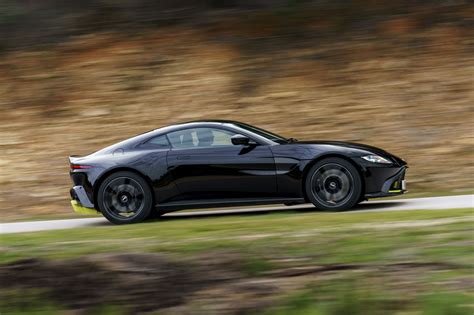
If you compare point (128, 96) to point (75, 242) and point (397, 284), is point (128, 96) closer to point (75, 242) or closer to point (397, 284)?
point (75, 242)

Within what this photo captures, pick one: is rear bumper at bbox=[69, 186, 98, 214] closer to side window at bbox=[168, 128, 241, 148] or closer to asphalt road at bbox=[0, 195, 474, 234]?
asphalt road at bbox=[0, 195, 474, 234]

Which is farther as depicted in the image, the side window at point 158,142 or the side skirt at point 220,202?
the side window at point 158,142

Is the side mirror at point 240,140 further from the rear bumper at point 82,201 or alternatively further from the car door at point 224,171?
the rear bumper at point 82,201

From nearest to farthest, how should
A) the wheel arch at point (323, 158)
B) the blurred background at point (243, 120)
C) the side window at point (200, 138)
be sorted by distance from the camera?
the blurred background at point (243, 120), the wheel arch at point (323, 158), the side window at point (200, 138)

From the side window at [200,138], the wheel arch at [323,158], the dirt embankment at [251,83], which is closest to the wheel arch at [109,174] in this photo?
the side window at [200,138]

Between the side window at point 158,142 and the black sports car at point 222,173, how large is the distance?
1 cm

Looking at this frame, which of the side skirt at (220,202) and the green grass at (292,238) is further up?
the side skirt at (220,202)

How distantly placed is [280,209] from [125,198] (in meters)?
2.34

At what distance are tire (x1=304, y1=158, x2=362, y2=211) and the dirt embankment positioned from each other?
4.07m

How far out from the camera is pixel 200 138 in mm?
10938

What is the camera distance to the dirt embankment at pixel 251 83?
1562cm

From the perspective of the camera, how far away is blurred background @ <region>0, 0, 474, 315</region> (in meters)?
6.95

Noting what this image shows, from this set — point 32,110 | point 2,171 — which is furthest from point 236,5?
point 2,171

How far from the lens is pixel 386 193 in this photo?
10.5 meters
